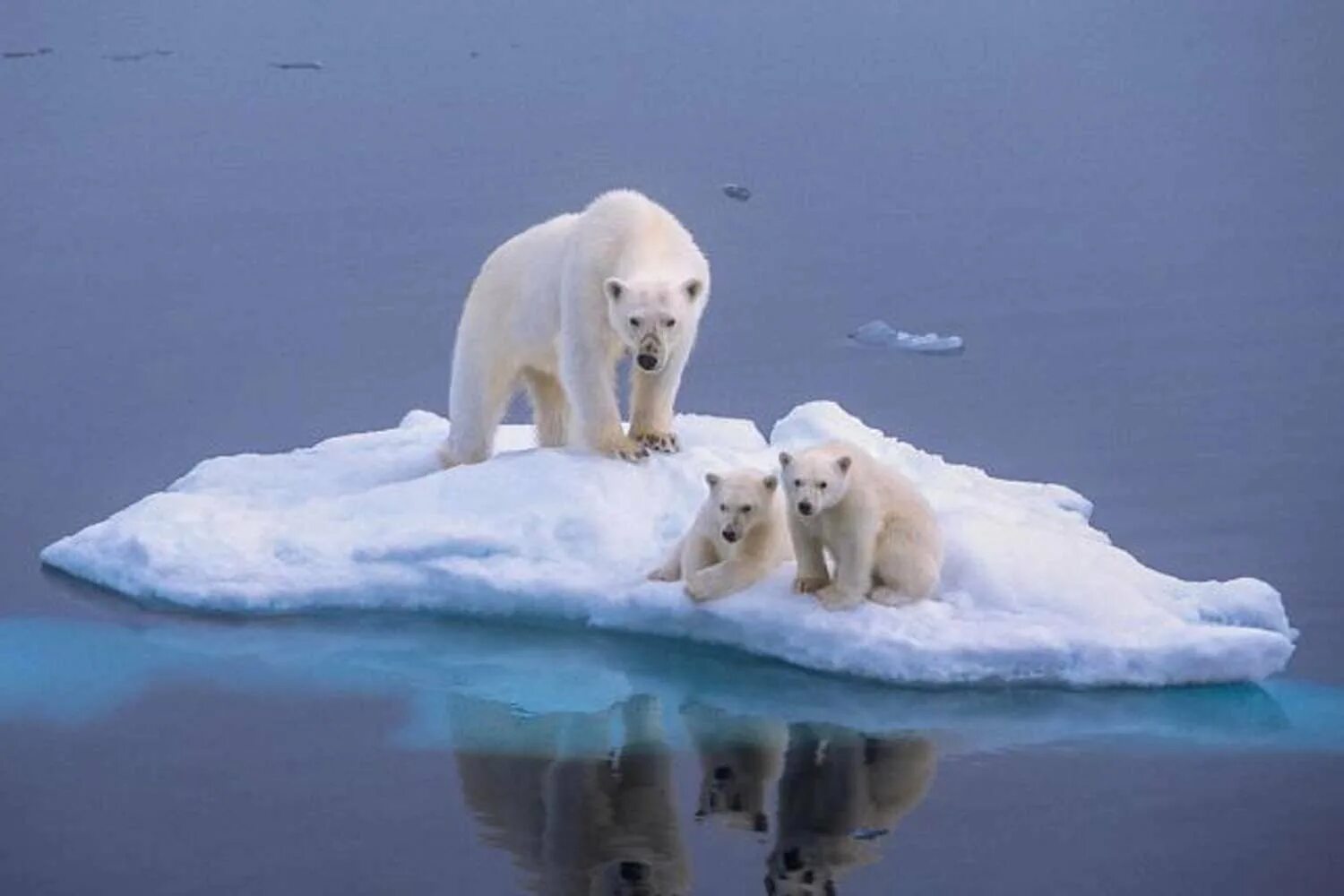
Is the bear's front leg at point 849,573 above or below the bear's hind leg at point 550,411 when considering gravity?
below

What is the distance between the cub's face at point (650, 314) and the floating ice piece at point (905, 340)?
11.3ft

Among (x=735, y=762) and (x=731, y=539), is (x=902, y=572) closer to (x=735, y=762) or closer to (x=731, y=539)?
(x=731, y=539)

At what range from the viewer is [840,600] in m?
6.06

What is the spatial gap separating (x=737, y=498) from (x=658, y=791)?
2.98 ft

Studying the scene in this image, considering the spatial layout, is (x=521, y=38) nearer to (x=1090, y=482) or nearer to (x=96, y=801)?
(x=1090, y=482)

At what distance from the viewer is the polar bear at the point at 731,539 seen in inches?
238

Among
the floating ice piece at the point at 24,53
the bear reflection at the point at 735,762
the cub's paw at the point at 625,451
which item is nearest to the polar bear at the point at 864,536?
the bear reflection at the point at 735,762

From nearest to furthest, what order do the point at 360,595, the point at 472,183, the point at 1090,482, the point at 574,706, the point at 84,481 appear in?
the point at 574,706 < the point at 360,595 < the point at 1090,482 < the point at 84,481 < the point at 472,183

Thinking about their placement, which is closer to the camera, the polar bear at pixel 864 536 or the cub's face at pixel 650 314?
the polar bear at pixel 864 536

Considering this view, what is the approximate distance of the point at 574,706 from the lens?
6.13 meters

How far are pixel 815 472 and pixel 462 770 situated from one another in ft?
4.06

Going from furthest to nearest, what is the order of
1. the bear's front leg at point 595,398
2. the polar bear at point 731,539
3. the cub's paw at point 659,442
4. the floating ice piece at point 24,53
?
the floating ice piece at point 24,53 < the cub's paw at point 659,442 < the bear's front leg at point 595,398 < the polar bear at point 731,539

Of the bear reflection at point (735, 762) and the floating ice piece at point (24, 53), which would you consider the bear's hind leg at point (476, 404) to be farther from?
the floating ice piece at point (24, 53)

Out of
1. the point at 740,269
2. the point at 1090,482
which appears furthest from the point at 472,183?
the point at 1090,482
